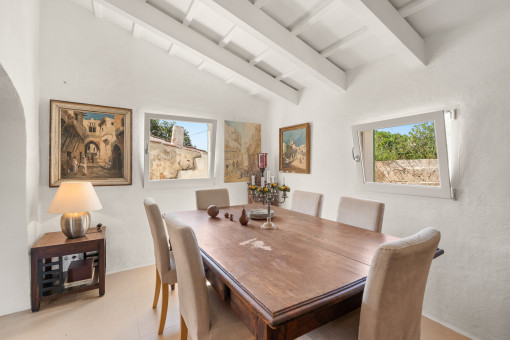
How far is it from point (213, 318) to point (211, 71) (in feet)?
10.2

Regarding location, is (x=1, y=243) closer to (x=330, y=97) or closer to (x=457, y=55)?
(x=330, y=97)

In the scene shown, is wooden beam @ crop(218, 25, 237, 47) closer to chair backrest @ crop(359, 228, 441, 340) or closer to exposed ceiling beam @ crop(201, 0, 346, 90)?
exposed ceiling beam @ crop(201, 0, 346, 90)

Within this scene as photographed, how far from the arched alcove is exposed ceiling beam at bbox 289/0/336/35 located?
2.49 metres

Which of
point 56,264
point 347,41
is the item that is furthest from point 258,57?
point 56,264

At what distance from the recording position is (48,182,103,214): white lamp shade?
7.30 ft

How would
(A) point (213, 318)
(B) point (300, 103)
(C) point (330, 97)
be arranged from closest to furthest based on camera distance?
(A) point (213, 318) < (C) point (330, 97) < (B) point (300, 103)

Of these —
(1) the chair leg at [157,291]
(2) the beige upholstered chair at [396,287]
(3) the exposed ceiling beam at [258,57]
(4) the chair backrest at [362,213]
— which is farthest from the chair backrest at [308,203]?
(3) the exposed ceiling beam at [258,57]

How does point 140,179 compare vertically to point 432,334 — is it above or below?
above

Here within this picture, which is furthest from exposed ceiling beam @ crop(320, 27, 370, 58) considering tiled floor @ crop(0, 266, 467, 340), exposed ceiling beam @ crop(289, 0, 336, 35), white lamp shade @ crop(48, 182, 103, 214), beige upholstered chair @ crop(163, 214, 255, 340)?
white lamp shade @ crop(48, 182, 103, 214)

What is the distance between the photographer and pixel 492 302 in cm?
175

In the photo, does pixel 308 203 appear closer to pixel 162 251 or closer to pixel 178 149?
pixel 162 251

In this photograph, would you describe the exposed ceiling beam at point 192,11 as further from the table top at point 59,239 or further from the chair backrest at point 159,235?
the table top at point 59,239

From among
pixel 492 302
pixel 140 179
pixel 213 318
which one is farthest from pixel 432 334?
pixel 140 179

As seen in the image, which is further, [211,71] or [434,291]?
[211,71]
